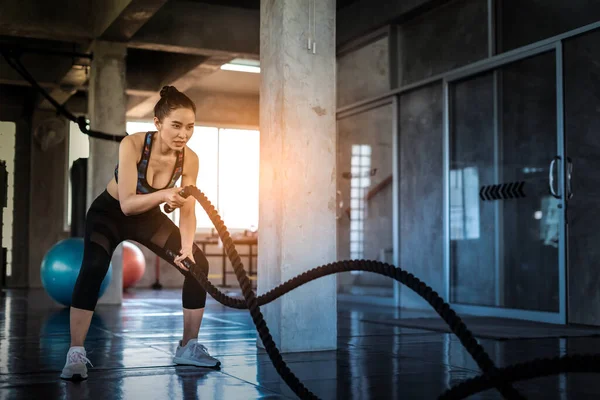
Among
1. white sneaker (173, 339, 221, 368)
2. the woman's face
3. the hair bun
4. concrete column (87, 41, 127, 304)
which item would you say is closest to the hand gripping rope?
the woman's face

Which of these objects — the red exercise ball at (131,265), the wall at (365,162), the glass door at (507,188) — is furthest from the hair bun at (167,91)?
the red exercise ball at (131,265)

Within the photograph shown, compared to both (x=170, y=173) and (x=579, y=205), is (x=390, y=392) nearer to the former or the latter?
(x=170, y=173)

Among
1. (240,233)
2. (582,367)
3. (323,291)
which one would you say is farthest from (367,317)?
(240,233)

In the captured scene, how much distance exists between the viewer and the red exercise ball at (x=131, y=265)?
1147cm

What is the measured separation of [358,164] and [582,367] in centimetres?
752

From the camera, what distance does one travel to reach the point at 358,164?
9250 mm

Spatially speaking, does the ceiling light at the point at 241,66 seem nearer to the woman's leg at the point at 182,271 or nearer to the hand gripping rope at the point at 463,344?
the woman's leg at the point at 182,271

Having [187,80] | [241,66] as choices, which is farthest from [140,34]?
[241,66]

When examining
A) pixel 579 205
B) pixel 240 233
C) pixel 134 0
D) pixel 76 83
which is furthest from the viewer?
pixel 240 233

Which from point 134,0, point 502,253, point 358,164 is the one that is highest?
point 134,0

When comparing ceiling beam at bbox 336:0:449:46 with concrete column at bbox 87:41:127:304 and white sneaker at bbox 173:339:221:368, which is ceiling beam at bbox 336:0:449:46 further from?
white sneaker at bbox 173:339:221:368

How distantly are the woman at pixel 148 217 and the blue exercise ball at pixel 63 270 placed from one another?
399cm

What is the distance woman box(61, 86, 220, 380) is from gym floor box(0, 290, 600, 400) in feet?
0.77

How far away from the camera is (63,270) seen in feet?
24.1
